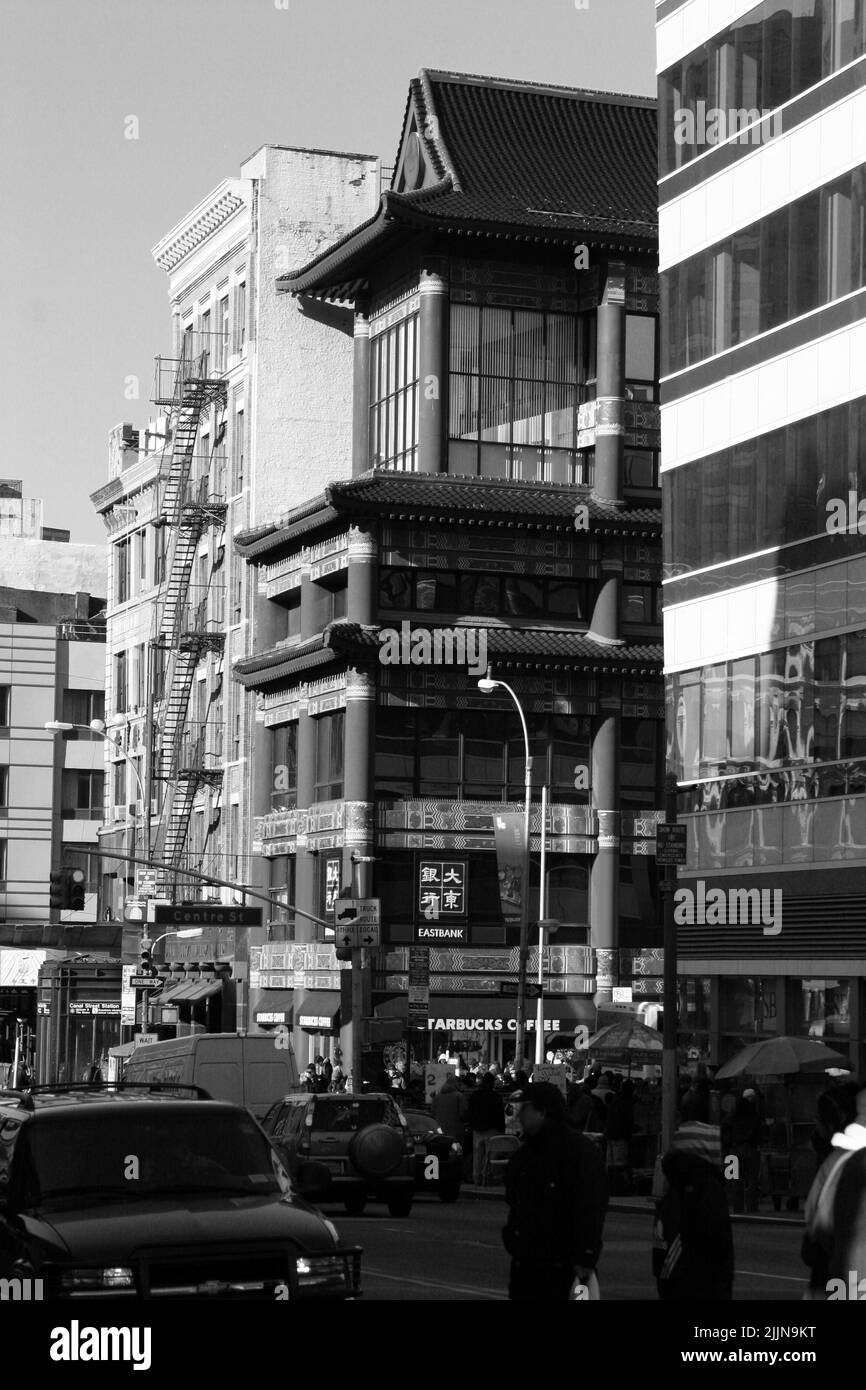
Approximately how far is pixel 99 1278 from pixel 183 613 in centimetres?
6913

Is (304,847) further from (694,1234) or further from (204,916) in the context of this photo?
(694,1234)

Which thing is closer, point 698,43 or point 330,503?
point 698,43

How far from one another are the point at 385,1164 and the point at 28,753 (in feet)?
283

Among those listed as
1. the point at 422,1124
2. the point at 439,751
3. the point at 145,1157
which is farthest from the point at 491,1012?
the point at 145,1157

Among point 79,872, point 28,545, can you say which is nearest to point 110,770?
point 28,545

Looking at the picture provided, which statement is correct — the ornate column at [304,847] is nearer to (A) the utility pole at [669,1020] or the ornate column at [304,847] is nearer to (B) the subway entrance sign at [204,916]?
(B) the subway entrance sign at [204,916]

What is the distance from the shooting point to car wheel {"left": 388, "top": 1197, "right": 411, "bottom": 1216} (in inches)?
1232

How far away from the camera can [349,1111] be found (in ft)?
105

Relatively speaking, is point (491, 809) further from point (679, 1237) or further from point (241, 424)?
point (679, 1237)

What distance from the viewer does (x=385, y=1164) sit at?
15.3m

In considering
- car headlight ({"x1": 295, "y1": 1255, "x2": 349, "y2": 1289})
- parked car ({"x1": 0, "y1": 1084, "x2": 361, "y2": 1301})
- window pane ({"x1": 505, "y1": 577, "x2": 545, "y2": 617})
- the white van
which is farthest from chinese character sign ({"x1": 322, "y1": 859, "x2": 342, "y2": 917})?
car headlight ({"x1": 295, "y1": 1255, "x2": 349, "y2": 1289})

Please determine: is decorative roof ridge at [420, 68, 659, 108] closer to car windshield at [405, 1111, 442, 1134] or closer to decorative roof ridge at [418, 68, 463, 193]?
decorative roof ridge at [418, 68, 463, 193]

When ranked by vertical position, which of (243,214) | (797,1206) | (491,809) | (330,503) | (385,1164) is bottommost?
(797,1206)

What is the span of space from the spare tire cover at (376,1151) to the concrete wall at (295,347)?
60.1 meters
